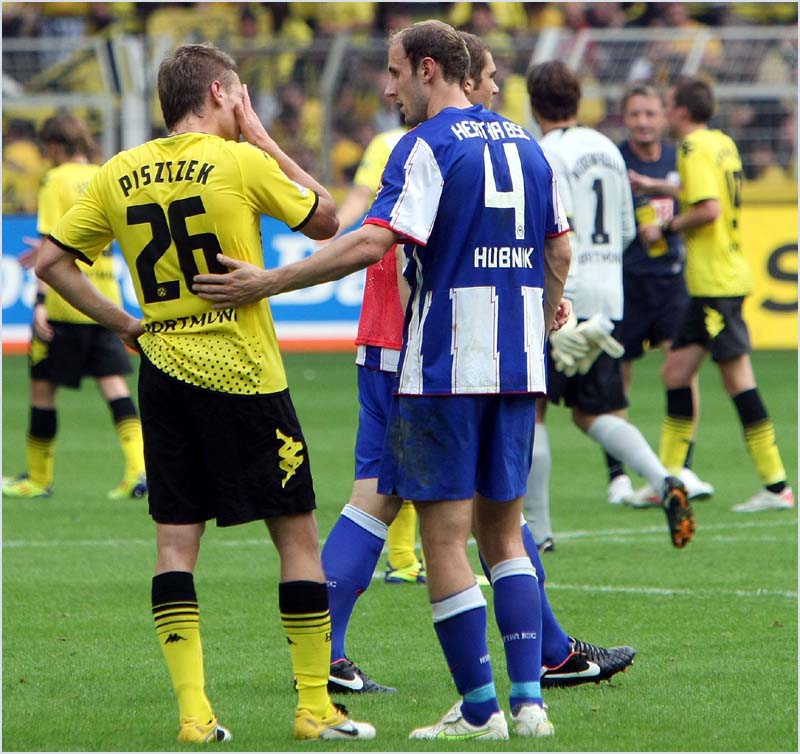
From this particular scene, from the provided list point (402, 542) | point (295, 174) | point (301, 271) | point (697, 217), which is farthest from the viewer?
point (697, 217)

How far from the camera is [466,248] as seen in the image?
446 cm

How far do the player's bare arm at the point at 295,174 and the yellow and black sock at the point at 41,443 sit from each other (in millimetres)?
5466

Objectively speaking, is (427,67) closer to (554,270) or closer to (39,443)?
(554,270)

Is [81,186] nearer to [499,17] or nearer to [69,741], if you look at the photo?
[69,741]

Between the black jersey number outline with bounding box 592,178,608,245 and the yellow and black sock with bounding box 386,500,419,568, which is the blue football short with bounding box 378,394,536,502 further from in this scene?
the black jersey number outline with bounding box 592,178,608,245

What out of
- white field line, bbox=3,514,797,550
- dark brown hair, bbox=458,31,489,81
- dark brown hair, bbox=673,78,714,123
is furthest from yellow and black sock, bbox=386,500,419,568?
dark brown hair, bbox=673,78,714,123

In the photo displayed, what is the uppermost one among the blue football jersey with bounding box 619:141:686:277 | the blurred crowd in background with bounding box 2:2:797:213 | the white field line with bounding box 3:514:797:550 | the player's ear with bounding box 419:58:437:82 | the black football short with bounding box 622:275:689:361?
the blurred crowd in background with bounding box 2:2:797:213

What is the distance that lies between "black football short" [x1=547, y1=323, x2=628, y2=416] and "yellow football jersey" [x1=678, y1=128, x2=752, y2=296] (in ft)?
6.11

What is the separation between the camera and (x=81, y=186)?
31.9 ft

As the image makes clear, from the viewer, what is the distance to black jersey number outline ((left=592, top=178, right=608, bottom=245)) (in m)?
7.91

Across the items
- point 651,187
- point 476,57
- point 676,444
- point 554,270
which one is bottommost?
point 676,444

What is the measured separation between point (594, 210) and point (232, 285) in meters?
3.82

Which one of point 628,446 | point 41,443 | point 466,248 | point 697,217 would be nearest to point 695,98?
point 697,217

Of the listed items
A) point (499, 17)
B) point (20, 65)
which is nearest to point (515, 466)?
point (20, 65)
